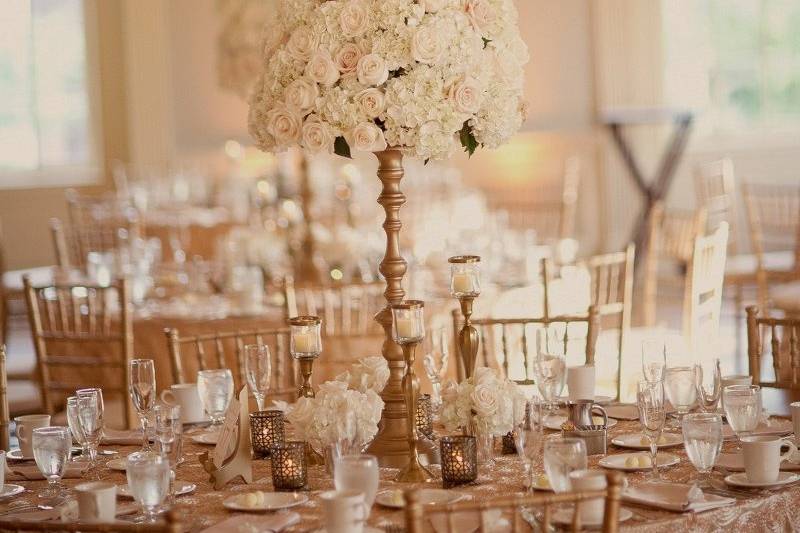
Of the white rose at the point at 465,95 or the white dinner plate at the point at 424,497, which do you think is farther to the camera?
the white rose at the point at 465,95

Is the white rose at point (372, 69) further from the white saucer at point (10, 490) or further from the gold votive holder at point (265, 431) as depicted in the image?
the white saucer at point (10, 490)

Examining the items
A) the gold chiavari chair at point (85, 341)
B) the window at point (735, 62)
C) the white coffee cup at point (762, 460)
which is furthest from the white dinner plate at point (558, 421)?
the window at point (735, 62)

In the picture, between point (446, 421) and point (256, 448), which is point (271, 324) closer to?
point (256, 448)

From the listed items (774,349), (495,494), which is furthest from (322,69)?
(774,349)

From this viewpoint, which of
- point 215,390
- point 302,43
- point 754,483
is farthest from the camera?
point 215,390

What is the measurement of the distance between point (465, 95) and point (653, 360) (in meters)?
0.77

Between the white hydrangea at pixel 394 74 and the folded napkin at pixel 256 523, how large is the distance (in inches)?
30.9

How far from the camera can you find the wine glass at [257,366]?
2.93 m

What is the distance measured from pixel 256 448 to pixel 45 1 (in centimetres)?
917

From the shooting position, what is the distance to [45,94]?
1130 centimetres

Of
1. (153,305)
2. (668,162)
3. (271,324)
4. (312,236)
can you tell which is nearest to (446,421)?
(271,324)

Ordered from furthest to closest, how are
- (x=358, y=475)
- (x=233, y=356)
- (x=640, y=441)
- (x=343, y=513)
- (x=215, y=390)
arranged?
(x=233, y=356), (x=215, y=390), (x=640, y=441), (x=358, y=475), (x=343, y=513)

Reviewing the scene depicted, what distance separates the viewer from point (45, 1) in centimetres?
1123

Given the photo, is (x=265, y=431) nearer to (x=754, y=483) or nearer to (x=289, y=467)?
(x=289, y=467)
